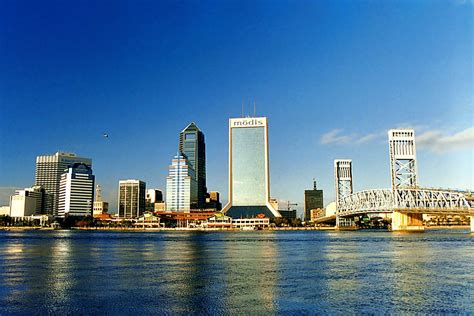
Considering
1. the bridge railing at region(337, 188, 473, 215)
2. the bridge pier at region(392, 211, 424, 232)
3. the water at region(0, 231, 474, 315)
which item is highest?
the bridge railing at region(337, 188, 473, 215)

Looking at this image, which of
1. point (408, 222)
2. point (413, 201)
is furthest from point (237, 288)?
point (408, 222)

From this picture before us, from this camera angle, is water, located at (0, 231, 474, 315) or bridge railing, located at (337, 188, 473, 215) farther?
bridge railing, located at (337, 188, 473, 215)

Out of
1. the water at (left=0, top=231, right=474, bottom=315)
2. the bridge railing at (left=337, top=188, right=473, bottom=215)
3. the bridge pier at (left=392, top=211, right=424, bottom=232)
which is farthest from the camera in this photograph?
the bridge pier at (left=392, top=211, right=424, bottom=232)

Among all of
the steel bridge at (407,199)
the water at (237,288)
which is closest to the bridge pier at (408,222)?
the steel bridge at (407,199)

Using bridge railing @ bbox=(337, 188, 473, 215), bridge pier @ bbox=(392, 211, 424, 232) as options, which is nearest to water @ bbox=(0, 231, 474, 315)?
bridge railing @ bbox=(337, 188, 473, 215)

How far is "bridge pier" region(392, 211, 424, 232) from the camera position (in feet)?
490

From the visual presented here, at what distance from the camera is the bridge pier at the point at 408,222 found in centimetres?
14950

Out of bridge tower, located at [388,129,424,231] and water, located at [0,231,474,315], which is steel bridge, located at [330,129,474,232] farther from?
water, located at [0,231,474,315]

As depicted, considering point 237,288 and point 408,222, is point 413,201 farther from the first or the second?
point 237,288

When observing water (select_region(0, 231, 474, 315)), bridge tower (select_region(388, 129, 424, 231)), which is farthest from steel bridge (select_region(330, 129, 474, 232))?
water (select_region(0, 231, 474, 315))

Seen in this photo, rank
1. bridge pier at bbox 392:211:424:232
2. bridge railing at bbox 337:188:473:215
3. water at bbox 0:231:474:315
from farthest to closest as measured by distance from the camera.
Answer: bridge pier at bbox 392:211:424:232 → bridge railing at bbox 337:188:473:215 → water at bbox 0:231:474:315

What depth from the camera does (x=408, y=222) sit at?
493ft

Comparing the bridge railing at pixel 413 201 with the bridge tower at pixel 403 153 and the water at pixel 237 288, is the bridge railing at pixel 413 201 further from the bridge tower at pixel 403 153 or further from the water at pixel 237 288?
the water at pixel 237 288

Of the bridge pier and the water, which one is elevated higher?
the bridge pier
